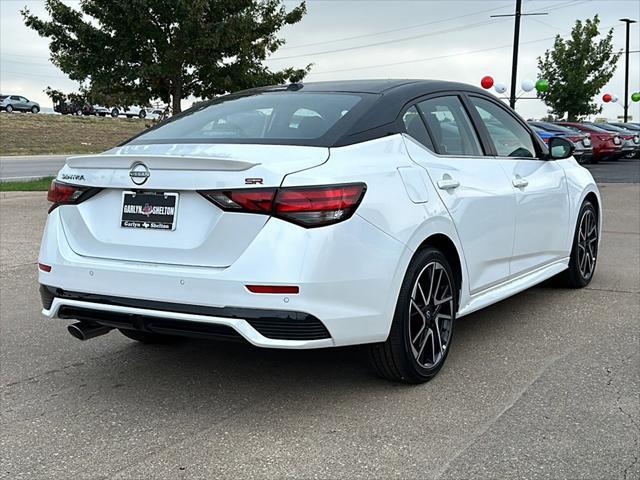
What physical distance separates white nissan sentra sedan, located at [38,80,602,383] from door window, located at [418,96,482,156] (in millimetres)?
12

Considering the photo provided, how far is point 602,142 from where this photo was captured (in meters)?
27.5

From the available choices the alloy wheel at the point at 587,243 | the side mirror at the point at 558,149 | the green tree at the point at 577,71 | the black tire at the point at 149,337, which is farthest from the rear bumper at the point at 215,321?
the green tree at the point at 577,71

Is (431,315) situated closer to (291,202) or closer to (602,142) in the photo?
(291,202)

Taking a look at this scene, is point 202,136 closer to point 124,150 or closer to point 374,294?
point 124,150

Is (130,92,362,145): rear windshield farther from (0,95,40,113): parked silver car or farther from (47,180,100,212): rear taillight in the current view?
(0,95,40,113): parked silver car

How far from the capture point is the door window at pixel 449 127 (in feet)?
14.8

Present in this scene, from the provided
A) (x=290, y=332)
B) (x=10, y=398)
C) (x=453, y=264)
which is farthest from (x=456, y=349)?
(x=10, y=398)

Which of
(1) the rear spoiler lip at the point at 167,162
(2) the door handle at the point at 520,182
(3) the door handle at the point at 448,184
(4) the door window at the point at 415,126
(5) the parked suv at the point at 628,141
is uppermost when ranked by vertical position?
(4) the door window at the point at 415,126

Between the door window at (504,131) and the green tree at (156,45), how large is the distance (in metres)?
11.2

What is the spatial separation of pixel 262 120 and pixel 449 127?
Answer: 1.16 meters

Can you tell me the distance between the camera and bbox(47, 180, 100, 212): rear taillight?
3945 mm

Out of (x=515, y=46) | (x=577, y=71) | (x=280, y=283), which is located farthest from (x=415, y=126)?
(x=577, y=71)

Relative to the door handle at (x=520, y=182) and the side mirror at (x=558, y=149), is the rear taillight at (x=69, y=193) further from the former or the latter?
the side mirror at (x=558, y=149)

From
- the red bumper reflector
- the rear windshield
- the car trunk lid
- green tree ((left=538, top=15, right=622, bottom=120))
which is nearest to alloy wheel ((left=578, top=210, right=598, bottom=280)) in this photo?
the rear windshield
